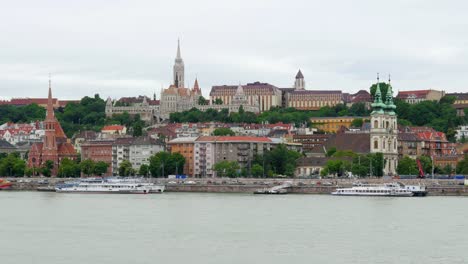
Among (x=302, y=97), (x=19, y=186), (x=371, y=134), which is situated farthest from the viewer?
(x=302, y=97)

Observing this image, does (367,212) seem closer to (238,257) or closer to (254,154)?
(238,257)

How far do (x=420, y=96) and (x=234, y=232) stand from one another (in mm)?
92595

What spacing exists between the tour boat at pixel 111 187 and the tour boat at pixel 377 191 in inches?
428

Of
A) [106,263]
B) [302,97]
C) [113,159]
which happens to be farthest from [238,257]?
[302,97]

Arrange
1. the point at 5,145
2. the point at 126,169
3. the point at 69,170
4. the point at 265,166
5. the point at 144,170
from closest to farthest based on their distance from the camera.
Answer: the point at 144,170 → the point at 265,166 → the point at 69,170 → the point at 126,169 → the point at 5,145

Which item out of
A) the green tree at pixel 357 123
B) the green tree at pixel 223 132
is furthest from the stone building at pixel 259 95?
the green tree at pixel 223 132

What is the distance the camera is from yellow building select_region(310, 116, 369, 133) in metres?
115

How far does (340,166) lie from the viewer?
260ft

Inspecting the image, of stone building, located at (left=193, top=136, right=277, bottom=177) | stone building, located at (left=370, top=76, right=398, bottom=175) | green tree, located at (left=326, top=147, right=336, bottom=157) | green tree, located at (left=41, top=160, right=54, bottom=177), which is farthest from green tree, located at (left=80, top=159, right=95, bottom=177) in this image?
stone building, located at (left=370, top=76, right=398, bottom=175)

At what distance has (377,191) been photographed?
6334 centimetres

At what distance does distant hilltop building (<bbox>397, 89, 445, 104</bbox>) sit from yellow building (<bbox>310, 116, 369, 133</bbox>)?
41.6ft

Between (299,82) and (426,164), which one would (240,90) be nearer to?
(299,82)

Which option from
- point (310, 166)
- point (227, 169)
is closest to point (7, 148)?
point (227, 169)

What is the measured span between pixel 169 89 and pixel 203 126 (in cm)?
3181
